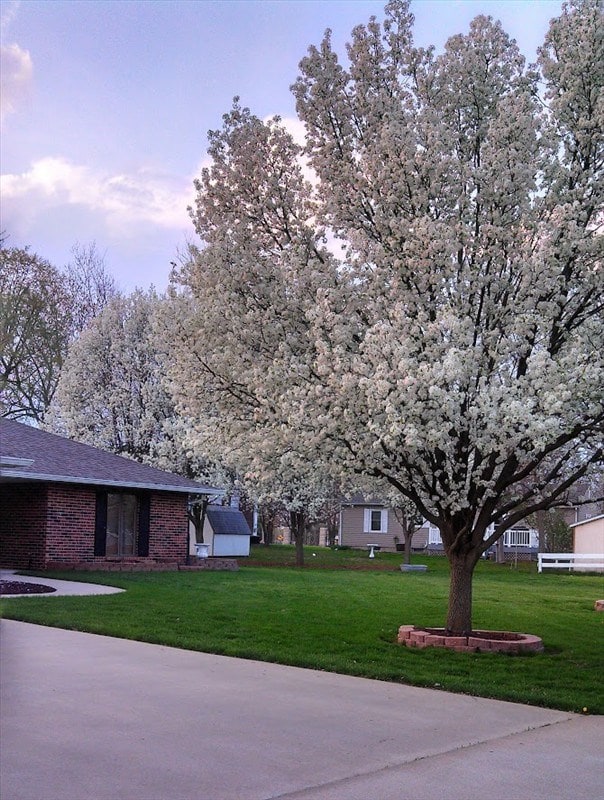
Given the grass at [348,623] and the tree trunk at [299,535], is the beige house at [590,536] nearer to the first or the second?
the tree trunk at [299,535]

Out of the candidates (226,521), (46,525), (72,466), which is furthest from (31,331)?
(46,525)

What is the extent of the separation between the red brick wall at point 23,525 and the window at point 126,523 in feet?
6.18

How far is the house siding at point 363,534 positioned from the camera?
49750mm

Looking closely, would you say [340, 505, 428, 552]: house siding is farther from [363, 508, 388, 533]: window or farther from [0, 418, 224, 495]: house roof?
[0, 418, 224, 495]: house roof

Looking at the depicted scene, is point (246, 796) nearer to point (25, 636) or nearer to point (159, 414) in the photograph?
point (25, 636)

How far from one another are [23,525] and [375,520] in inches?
1218

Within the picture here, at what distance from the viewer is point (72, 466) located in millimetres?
22359

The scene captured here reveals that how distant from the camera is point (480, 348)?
33.1ft

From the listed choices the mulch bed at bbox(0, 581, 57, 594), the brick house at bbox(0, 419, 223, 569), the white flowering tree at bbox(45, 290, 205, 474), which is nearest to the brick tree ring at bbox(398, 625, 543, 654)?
the mulch bed at bbox(0, 581, 57, 594)

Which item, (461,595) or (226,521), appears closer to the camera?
(461,595)

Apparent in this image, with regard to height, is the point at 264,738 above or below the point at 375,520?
above

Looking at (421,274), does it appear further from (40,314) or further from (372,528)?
(372,528)

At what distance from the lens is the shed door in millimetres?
23734

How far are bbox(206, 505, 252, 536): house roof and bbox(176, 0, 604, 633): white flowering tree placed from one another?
22.9 meters
